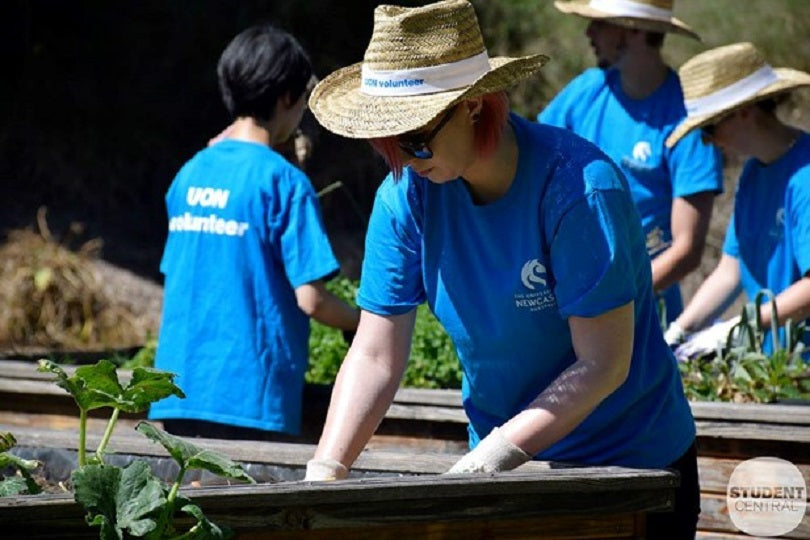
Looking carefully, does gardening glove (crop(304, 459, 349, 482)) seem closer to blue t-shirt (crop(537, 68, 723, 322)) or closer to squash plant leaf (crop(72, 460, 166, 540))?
squash plant leaf (crop(72, 460, 166, 540))

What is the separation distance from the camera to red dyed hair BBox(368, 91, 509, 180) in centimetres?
313

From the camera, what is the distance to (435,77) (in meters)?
3.13

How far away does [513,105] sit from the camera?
35.4ft

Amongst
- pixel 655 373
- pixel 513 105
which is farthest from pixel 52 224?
pixel 655 373

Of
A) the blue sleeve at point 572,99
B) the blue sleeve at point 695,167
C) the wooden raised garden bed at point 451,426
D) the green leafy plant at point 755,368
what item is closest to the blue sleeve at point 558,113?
the blue sleeve at point 572,99

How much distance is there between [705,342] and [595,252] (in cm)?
241

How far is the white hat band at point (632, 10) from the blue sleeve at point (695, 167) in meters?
0.62

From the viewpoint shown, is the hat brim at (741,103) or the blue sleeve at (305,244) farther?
the hat brim at (741,103)

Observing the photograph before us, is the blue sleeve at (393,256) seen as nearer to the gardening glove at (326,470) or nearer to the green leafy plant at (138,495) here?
the gardening glove at (326,470)

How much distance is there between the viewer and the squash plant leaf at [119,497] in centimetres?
258

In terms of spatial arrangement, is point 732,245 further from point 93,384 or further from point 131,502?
point 131,502

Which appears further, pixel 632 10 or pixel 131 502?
pixel 632 10

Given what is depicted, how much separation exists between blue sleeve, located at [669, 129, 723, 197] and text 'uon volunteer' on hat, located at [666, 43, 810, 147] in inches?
5.1

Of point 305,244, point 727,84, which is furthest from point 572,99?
point 305,244
